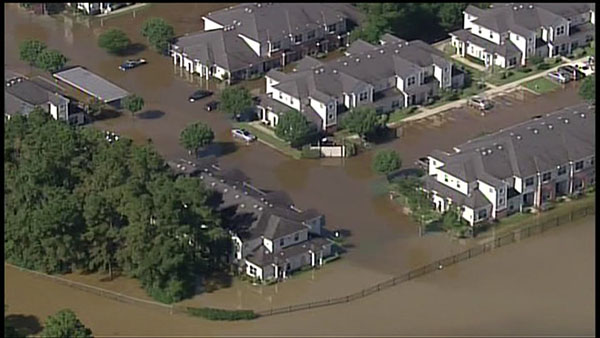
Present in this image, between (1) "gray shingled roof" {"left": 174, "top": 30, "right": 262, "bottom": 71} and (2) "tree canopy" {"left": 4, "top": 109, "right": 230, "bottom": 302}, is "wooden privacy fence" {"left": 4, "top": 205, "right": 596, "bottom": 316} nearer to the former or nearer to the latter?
(2) "tree canopy" {"left": 4, "top": 109, "right": 230, "bottom": 302}

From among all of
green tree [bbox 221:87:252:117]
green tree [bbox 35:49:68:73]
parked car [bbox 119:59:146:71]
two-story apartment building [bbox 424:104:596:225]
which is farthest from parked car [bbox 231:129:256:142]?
green tree [bbox 35:49:68:73]

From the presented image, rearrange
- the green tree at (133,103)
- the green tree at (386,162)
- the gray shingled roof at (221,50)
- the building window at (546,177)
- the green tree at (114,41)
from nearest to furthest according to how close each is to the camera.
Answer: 1. the building window at (546,177)
2. the green tree at (386,162)
3. the green tree at (133,103)
4. the gray shingled roof at (221,50)
5. the green tree at (114,41)

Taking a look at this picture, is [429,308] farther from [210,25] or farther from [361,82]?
[210,25]

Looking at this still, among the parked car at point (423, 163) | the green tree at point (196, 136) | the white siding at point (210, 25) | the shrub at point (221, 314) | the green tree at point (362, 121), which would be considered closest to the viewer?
the shrub at point (221, 314)

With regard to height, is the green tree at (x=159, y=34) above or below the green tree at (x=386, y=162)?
above

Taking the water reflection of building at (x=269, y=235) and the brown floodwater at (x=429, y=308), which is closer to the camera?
the brown floodwater at (x=429, y=308)

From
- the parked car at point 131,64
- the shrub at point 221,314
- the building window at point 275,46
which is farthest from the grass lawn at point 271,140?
the shrub at point 221,314

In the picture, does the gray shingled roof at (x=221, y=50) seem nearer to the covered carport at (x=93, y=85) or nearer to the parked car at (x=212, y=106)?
the parked car at (x=212, y=106)
